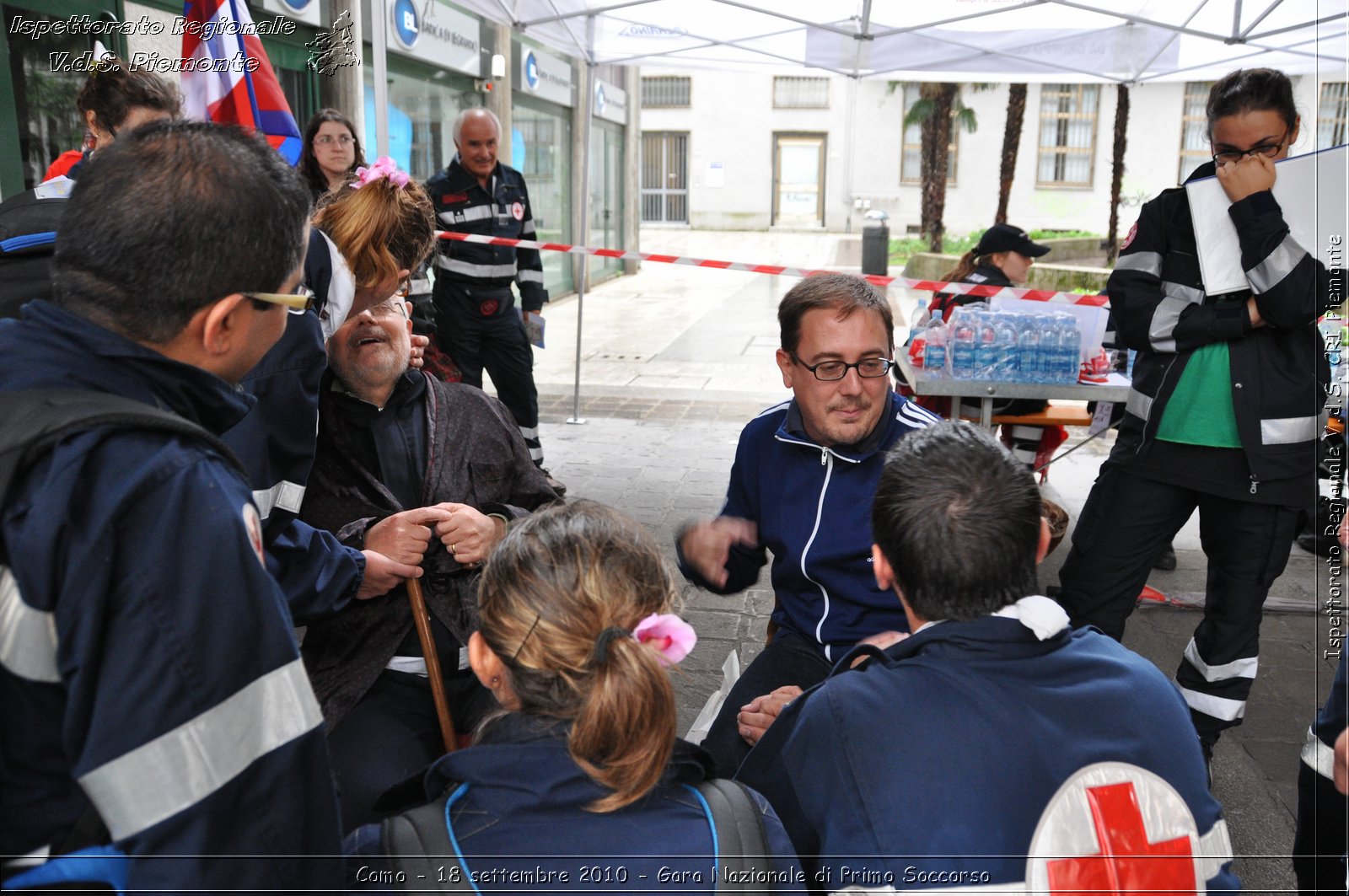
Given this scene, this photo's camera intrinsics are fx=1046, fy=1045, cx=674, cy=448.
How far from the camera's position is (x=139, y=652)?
3.56 feet

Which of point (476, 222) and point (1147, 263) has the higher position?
point (476, 222)

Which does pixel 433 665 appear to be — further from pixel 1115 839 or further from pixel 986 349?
pixel 986 349

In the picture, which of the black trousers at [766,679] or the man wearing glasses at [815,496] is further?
the man wearing glasses at [815,496]

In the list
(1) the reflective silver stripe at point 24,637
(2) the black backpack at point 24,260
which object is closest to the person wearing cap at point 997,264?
(2) the black backpack at point 24,260

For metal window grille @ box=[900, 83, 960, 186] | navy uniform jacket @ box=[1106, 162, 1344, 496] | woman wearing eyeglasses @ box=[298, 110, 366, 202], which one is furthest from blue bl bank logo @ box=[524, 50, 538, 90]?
metal window grille @ box=[900, 83, 960, 186]

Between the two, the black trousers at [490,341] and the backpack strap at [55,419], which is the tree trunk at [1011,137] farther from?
the backpack strap at [55,419]

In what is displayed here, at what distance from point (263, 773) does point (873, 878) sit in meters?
0.75

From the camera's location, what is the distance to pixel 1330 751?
1749mm

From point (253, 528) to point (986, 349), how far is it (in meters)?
4.01

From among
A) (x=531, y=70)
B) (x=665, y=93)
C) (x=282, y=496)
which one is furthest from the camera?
(x=665, y=93)

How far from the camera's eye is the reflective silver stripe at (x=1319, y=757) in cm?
175

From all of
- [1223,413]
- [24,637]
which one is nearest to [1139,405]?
[1223,413]

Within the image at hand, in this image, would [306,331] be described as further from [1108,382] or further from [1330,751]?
[1108,382]

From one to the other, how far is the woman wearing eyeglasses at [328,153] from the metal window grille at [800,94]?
30.9 metres
